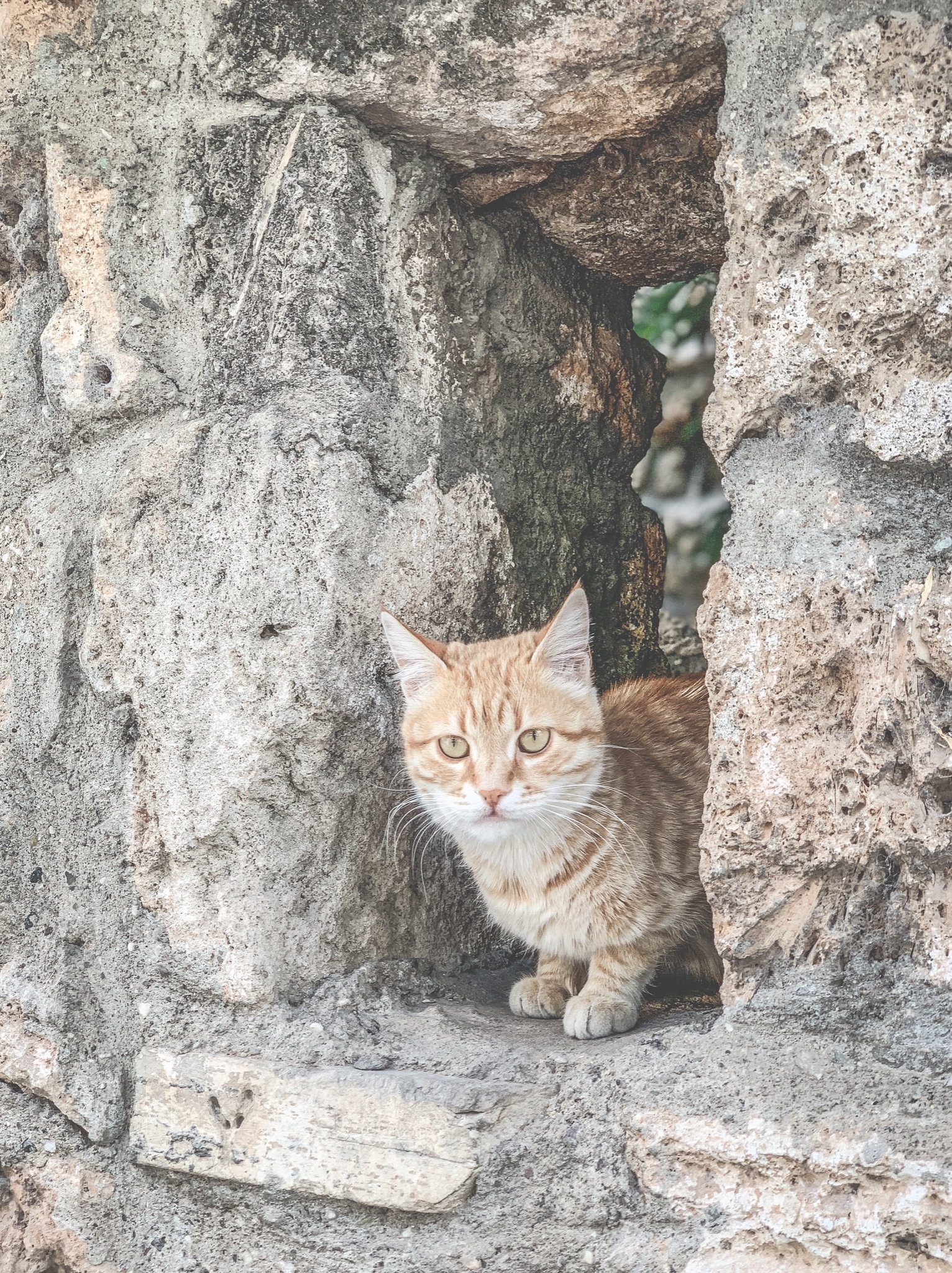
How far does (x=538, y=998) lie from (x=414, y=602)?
0.74 meters

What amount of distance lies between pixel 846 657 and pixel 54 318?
4.94 ft

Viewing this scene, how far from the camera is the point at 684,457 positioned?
13.8 ft

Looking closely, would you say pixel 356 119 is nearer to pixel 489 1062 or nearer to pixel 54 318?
pixel 54 318

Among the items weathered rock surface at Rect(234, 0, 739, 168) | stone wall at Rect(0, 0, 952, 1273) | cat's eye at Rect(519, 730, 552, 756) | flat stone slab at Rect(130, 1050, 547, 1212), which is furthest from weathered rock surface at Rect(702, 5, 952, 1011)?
cat's eye at Rect(519, 730, 552, 756)

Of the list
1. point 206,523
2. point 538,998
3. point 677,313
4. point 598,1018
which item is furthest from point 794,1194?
point 677,313

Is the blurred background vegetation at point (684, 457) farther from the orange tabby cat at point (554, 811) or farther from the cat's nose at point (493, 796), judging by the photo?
the cat's nose at point (493, 796)

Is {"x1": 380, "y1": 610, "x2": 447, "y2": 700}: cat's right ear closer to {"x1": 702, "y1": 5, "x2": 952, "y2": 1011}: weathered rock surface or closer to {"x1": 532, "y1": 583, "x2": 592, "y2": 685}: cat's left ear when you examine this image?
{"x1": 532, "y1": 583, "x2": 592, "y2": 685}: cat's left ear

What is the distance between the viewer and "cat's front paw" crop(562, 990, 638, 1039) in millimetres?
2037

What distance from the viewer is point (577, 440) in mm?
2623

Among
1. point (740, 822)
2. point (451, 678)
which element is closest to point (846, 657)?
point (740, 822)

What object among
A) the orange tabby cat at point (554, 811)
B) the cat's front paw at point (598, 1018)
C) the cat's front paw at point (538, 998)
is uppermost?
the orange tabby cat at point (554, 811)

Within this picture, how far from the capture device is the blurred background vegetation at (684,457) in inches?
154

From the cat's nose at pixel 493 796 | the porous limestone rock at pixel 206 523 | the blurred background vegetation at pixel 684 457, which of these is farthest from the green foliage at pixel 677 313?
the cat's nose at pixel 493 796

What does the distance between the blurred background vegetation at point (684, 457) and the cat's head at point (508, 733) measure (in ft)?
5.19
